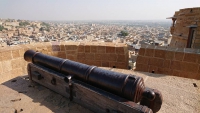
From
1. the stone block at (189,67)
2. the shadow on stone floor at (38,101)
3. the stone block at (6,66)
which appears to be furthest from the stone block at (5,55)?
the stone block at (189,67)

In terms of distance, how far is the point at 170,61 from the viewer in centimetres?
330

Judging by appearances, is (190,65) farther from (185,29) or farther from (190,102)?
(185,29)

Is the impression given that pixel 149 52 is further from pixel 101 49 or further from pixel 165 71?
pixel 101 49

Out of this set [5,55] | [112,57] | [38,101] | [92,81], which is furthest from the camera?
[112,57]

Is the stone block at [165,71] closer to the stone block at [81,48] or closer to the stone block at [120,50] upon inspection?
the stone block at [120,50]

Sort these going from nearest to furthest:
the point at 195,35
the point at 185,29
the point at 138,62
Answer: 1. the point at 138,62
2. the point at 195,35
3. the point at 185,29

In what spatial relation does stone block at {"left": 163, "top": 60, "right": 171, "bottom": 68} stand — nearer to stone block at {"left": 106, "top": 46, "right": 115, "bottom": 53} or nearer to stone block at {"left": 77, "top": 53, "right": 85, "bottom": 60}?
stone block at {"left": 106, "top": 46, "right": 115, "bottom": 53}

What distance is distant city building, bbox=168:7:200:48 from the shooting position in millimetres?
8977

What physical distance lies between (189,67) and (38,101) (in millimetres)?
2895

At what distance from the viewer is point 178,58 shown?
10.6 ft

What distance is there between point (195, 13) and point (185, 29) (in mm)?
1205

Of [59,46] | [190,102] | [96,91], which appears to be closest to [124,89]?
[96,91]

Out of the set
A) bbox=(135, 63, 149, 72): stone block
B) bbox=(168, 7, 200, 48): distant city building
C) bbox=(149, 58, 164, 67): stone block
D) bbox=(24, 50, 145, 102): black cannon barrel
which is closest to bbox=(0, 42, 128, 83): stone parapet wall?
bbox=(135, 63, 149, 72): stone block

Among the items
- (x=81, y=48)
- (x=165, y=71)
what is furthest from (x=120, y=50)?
(x=165, y=71)
